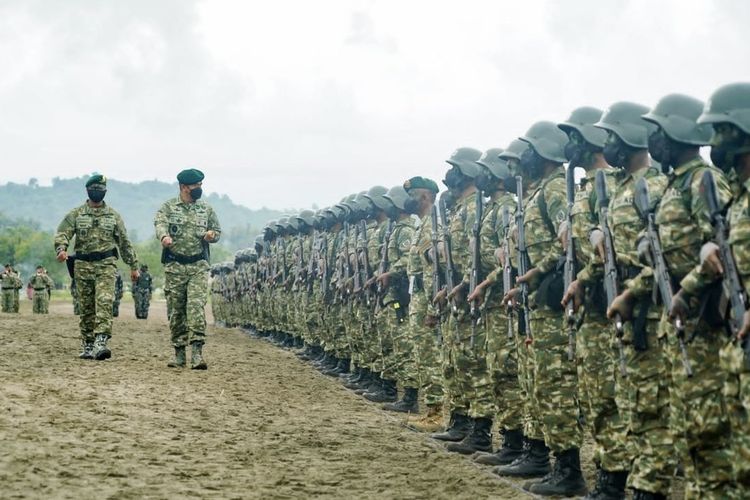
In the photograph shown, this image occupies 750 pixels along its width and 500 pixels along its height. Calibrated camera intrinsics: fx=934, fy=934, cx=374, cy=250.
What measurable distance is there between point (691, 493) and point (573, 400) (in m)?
1.93

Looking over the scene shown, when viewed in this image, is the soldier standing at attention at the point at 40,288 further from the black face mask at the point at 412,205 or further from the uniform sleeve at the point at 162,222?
the black face mask at the point at 412,205

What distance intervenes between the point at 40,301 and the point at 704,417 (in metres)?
33.4

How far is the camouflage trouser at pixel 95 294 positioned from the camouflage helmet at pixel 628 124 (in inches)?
312

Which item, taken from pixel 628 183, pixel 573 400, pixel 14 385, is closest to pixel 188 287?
pixel 14 385

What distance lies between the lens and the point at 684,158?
517 centimetres

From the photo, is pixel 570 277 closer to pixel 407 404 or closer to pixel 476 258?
pixel 476 258

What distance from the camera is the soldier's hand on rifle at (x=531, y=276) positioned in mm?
6570

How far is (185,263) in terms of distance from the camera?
1199 centimetres

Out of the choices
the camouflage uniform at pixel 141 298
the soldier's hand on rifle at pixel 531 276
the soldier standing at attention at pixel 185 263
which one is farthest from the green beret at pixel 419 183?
the camouflage uniform at pixel 141 298

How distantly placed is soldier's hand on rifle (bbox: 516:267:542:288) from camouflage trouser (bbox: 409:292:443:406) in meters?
2.88

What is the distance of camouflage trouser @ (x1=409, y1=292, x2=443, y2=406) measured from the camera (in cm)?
943

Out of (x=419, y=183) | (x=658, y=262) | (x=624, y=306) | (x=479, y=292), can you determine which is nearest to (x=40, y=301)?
(x=419, y=183)

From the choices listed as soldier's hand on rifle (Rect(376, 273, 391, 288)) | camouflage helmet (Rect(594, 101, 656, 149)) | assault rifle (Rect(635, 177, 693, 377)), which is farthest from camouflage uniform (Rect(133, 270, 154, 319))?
assault rifle (Rect(635, 177, 693, 377))

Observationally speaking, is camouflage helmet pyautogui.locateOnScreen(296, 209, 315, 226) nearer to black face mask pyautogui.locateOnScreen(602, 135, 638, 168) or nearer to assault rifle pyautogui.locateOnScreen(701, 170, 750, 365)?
black face mask pyautogui.locateOnScreen(602, 135, 638, 168)
